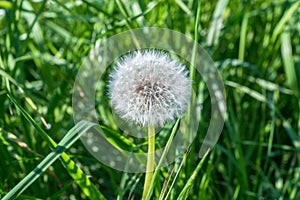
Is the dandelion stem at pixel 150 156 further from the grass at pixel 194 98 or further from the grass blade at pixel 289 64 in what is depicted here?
the grass blade at pixel 289 64

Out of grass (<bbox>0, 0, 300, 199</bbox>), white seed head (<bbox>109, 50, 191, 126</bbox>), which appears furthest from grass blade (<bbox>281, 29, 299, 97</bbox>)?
white seed head (<bbox>109, 50, 191, 126</bbox>)

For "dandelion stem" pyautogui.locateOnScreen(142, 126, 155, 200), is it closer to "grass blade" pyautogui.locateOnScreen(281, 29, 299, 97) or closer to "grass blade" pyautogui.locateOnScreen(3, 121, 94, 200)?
"grass blade" pyautogui.locateOnScreen(3, 121, 94, 200)

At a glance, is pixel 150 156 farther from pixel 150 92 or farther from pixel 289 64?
pixel 289 64

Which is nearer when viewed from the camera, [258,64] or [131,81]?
[131,81]

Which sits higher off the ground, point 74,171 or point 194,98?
point 194,98

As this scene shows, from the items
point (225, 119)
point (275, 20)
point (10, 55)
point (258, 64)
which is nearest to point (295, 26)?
point (275, 20)

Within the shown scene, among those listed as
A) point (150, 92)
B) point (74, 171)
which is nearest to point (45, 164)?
point (74, 171)

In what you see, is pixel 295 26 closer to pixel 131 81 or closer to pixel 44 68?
pixel 44 68
